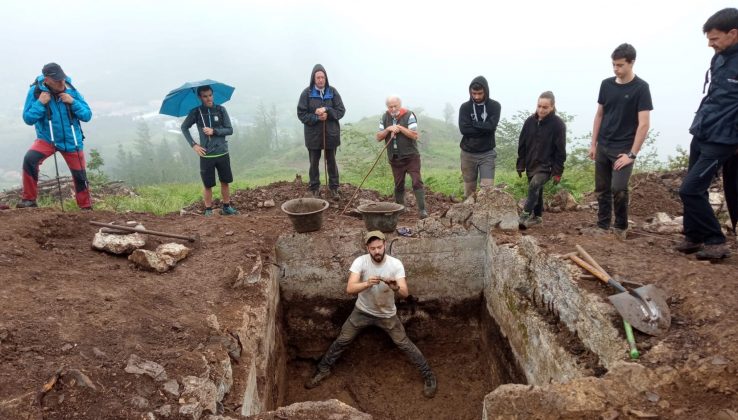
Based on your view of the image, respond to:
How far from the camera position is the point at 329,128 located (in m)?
6.06

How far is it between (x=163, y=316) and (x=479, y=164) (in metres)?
3.86

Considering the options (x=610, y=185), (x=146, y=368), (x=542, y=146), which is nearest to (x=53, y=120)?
(x=146, y=368)

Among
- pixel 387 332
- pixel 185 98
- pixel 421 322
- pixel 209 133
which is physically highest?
pixel 185 98

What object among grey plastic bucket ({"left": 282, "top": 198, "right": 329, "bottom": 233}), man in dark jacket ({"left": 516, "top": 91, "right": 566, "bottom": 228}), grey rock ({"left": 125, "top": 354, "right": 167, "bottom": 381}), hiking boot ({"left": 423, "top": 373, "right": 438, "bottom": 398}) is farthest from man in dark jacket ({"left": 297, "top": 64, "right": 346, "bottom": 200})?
grey rock ({"left": 125, "top": 354, "right": 167, "bottom": 381})

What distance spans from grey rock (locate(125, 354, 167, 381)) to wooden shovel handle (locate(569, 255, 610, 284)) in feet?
10.9

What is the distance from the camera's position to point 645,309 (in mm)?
3115

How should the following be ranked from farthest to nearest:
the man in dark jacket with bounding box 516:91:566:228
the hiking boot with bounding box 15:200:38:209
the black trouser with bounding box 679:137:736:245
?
the hiking boot with bounding box 15:200:38:209
the man in dark jacket with bounding box 516:91:566:228
the black trouser with bounding box 679:137:736:245

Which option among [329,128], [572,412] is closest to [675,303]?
[572,412]

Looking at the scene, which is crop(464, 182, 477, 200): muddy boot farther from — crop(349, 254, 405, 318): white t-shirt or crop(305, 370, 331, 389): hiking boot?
crop(305, 370, 331, 389): hiking boot

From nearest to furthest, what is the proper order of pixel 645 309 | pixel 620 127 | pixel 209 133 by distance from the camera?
pixel 645 309
pixel 620 127
pixel 209 133

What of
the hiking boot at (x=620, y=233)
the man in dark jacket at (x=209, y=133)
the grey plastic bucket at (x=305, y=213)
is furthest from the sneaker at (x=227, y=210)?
the hiking boot at (x=620, y=233)

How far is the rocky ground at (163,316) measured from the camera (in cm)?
248

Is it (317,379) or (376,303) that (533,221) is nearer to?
(376,303)

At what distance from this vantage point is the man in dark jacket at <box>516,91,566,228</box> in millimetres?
4789
